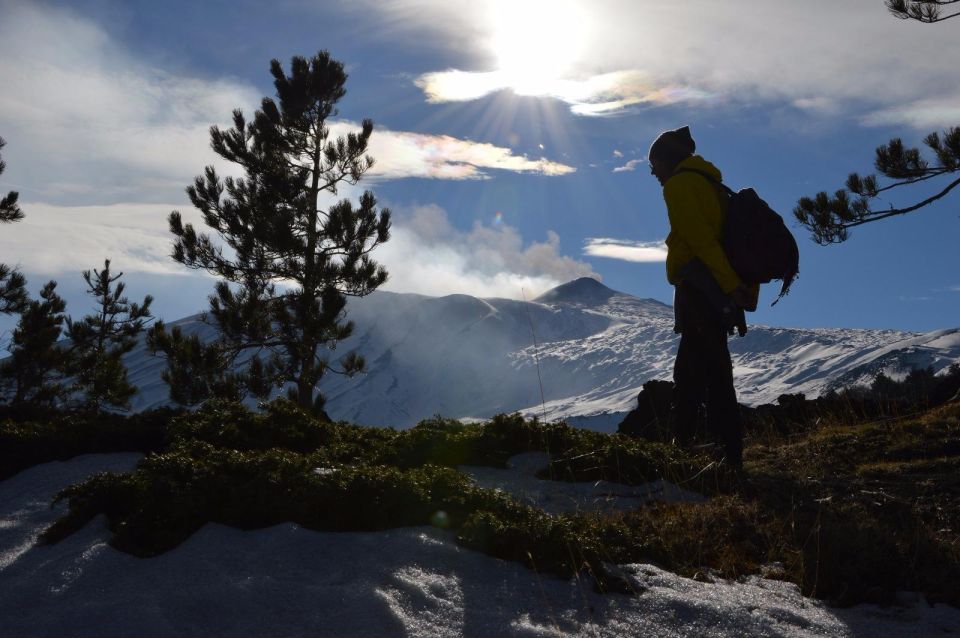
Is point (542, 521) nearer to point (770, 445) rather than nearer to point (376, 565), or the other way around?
point (376, 565)

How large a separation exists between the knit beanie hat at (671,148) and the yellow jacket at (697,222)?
13 centimetres

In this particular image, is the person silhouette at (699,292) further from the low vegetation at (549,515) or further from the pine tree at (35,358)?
the pine tree at (35,358)

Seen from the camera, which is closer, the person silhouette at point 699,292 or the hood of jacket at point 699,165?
the person silhouette at point 699,292

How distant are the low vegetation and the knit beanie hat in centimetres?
222

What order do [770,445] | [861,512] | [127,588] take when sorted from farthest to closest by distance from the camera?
1. [770,445]
2. [861,512]
3. [127,588]

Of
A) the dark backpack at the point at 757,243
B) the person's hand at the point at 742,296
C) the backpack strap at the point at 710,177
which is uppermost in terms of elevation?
the backpack strap at the point at 710,177

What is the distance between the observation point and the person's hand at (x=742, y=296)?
17.7 feet

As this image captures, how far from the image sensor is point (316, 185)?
22.8 m

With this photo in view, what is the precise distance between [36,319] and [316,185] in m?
12.4

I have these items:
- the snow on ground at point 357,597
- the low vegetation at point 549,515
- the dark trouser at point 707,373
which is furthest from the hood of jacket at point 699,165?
the snow on ground at point 357,597

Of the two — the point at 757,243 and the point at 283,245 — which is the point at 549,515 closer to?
the point at 757,243

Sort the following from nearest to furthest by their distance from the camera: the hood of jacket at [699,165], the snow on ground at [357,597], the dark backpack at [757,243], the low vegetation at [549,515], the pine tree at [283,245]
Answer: the snow on ground at [357,597] → the low vegetation at [549,515] → the dark backpack at [757,243] → the hood of jacket at [699,165] → the pine tree at [283,245]

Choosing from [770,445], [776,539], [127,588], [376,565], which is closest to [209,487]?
[127,588]

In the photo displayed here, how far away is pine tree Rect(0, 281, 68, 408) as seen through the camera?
26453 millimetres
